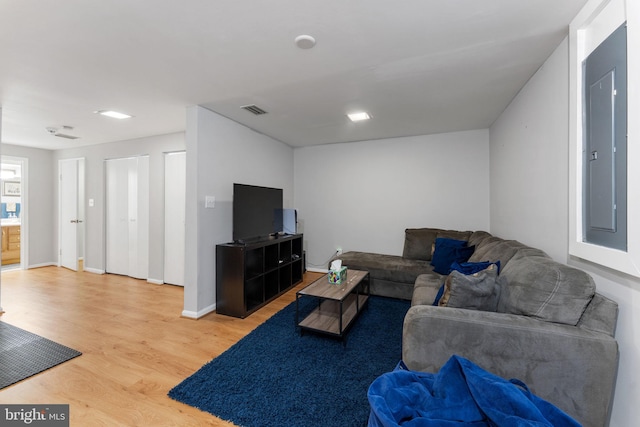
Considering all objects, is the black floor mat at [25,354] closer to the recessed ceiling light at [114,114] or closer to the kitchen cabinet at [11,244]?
the recessed ceiling light at [114,114]

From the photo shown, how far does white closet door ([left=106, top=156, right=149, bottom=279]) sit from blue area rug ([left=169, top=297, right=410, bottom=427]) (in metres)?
3.12

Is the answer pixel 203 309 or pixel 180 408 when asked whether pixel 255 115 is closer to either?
pixel 203 309

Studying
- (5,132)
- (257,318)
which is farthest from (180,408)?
(5,132)

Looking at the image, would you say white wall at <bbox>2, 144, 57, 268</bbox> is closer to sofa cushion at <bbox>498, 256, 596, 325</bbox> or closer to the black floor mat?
the black floor mat

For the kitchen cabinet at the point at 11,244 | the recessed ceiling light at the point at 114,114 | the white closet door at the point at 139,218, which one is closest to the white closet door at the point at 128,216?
the white closet door at the point at 139,218

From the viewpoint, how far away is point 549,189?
78.7 inches

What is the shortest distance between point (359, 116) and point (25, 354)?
4.06m

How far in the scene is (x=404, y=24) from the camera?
5.50 feet

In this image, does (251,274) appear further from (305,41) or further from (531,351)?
(531,351)

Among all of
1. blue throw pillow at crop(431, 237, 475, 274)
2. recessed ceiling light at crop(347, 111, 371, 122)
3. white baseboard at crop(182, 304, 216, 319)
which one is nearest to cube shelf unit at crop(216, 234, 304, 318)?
white baseboard at crop(182, 304, 216, 319)

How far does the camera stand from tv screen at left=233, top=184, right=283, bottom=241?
10.6 feet

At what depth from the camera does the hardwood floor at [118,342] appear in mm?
1663

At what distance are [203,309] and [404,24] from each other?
10.9ft

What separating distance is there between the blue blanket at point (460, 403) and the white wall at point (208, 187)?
2.53 metres
